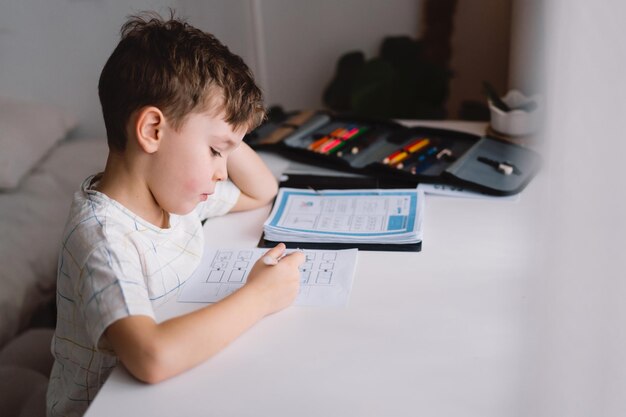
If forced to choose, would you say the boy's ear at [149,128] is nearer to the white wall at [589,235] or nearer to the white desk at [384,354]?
the white desk at [384,354]

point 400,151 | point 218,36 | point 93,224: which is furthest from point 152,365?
point 218,36

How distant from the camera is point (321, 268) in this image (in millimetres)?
1102

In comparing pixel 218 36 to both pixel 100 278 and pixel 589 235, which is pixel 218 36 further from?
pixel 589 235

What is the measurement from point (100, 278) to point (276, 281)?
0.81 ft

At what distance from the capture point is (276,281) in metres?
0.99

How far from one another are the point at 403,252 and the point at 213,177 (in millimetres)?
351

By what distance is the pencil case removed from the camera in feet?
4.56

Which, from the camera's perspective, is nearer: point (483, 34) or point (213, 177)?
point (213, 177)

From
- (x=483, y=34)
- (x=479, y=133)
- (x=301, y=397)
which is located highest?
(x=483, y=34)

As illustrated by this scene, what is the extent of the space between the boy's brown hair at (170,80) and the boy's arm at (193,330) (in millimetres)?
248

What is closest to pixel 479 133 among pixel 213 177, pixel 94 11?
pixel 213 177

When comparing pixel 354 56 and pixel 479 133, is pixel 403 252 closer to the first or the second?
pixel 479 133

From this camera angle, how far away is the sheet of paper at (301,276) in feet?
3.36

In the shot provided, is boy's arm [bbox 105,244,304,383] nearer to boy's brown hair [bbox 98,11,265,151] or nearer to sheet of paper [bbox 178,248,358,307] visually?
sheet of paper [bbox 178,248,358,307]
